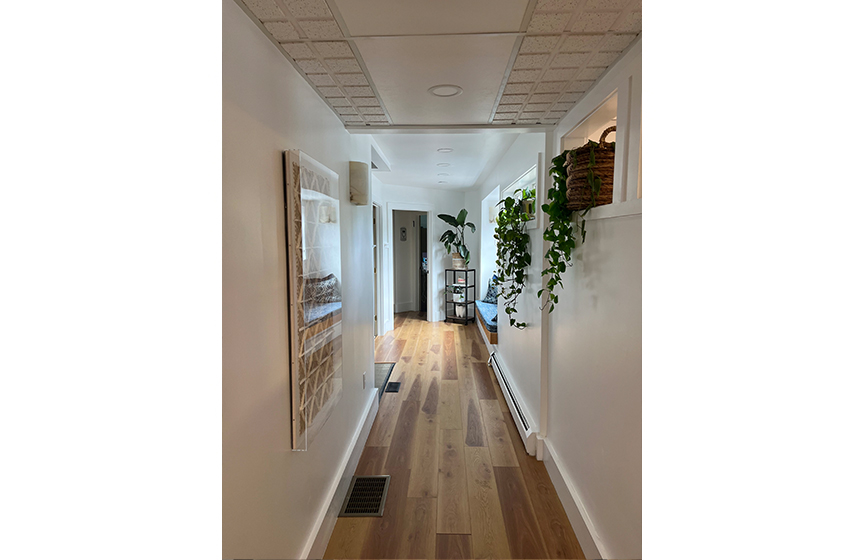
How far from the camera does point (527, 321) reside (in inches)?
117

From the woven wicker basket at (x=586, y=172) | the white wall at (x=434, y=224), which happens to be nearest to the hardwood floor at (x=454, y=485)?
the woven wicker basket at (x=586, y=172)

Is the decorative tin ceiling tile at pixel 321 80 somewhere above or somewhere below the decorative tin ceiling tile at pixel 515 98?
below

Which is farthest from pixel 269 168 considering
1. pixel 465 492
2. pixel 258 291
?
pixel 465 492

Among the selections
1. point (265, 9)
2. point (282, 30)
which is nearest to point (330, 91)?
point (282, 30)

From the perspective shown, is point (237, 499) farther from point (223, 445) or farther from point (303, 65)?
point (303, 65)

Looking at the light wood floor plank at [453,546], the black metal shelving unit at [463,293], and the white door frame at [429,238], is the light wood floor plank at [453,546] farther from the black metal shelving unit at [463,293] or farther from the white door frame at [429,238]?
the black metal shelving unit at [463,293]

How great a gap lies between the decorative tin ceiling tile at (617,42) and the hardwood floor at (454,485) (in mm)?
1942

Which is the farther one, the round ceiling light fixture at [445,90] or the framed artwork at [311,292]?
the round ceiling light fixture at [445,90]

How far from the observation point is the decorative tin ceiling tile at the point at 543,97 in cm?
174

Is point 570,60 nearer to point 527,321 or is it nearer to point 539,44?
point 539,44

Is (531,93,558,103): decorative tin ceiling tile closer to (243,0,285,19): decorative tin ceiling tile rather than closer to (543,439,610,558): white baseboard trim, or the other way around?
(243,0,285,19): decorative tin ceiling tile

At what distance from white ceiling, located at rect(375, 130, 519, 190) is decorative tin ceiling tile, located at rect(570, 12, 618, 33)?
104 cm

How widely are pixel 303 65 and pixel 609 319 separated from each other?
1410 millimetres

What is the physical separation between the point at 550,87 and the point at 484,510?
1968mm
